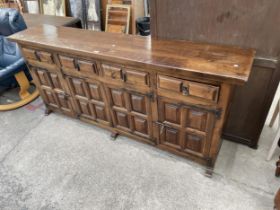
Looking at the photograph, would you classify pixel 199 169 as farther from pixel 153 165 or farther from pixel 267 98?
pixel 267 98

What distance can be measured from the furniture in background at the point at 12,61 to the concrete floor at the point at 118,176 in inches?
24.8

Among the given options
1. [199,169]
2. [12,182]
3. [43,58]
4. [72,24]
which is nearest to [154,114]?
[199,169]

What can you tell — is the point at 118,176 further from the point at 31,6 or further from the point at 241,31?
the point at 31,6

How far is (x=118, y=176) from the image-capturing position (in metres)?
1.60

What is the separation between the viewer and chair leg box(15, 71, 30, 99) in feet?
7.54

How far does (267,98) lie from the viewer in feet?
4.54

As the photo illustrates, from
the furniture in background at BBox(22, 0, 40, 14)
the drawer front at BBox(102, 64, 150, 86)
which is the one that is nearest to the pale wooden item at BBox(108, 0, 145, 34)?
the furniture in background at BBox(22, 0, 40, 14)

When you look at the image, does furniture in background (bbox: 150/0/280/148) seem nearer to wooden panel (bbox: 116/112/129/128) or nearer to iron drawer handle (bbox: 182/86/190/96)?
iron drawer handle (bbox: 182/86/190/96)

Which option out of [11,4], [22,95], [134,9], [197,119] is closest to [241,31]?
[197,119]

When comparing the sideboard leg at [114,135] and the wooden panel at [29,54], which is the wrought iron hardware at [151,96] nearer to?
the sideboard leg at [114,135]

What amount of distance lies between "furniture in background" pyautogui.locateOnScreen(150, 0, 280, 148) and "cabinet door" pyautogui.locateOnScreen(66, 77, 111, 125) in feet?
2.03

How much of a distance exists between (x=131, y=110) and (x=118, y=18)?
1.79 metres

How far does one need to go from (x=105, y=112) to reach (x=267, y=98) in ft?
4.04

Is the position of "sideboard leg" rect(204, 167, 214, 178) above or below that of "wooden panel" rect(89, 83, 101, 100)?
below
